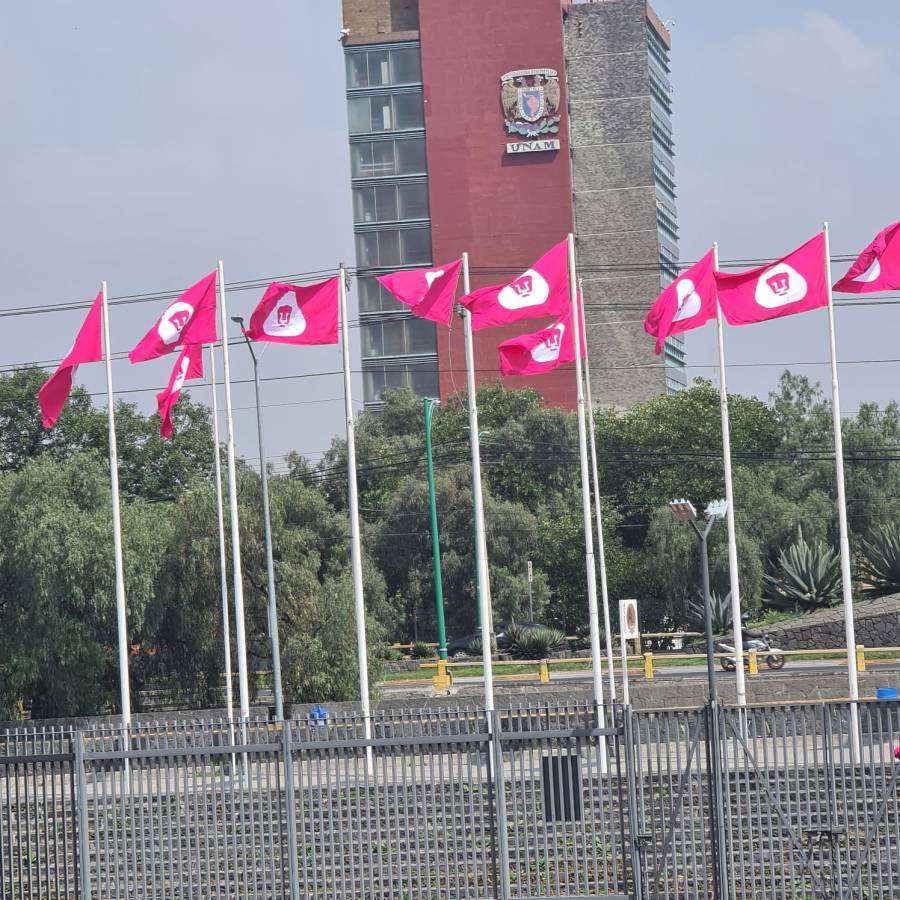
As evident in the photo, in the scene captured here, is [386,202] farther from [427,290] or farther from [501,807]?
[501,807]

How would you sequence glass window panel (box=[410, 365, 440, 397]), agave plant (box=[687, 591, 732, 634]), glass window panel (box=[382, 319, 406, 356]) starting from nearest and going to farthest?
agave plant (box=[687, 591, 732, 634]) → glass window panel (box=[410, 365, 440, 397]) → glass window panel (box=[382, 319, 406, 356])

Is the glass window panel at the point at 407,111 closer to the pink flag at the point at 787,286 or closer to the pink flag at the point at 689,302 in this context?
the pink flag at the point at 689,302

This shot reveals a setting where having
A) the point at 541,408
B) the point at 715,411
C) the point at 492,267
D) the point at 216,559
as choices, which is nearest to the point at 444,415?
the point at 541,408

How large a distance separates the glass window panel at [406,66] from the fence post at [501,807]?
9155 cm

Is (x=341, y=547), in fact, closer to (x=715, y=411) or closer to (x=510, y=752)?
(x=715, y=411)

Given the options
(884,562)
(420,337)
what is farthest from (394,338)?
(884,562)

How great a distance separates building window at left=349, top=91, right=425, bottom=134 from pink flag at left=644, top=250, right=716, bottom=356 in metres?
79.2

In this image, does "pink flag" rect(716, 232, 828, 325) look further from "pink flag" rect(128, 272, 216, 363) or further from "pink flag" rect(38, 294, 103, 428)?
"pink flag" rect(38, 294, 103, 428)

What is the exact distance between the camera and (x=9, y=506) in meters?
41.3

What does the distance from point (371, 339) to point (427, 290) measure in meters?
78.1

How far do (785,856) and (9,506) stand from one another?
30.5m

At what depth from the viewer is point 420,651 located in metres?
58.7

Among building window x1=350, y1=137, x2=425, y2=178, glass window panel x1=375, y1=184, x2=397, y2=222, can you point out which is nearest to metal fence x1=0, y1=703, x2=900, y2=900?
glass window panel x1=375, y1=184, x2=397, y2=222

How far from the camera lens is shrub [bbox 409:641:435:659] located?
58344mm
